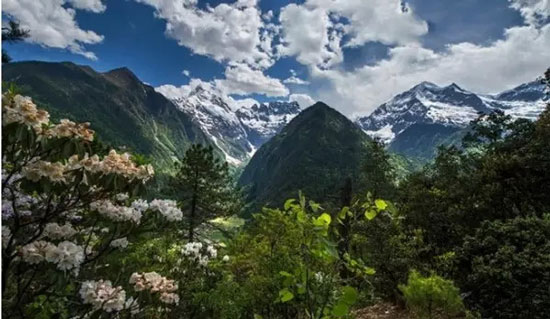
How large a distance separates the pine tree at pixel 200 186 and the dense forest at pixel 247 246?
5.82 ft

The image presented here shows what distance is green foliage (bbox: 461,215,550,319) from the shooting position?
23.2 feet

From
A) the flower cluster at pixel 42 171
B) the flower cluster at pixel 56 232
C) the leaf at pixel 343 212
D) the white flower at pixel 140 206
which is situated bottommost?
the flower cluster at pixel 56 232

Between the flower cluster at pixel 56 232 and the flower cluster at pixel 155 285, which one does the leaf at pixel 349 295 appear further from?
the flower cluster at pixel 56 232

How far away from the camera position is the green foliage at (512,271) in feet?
23.2

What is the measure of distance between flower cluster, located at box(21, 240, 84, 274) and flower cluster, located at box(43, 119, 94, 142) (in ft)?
2.15

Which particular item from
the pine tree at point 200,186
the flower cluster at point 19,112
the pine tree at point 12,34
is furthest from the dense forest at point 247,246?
the pine tree at point 12,34

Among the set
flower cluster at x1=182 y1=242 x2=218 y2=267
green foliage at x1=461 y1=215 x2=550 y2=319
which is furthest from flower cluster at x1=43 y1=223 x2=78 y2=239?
green foliage at x1=461 y1=215 x2=550 y2=319

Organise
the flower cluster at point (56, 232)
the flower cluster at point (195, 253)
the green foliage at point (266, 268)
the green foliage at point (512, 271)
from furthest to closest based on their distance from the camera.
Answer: the flower cluster at point (195, 253) < the green foliage at point (512, 271) < the green foliage at point (266, 268) < the flower cluster at point (56, 232)

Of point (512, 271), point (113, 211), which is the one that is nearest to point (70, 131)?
point (113, 211)

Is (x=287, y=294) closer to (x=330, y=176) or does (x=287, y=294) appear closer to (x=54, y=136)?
(x=54, y=136)

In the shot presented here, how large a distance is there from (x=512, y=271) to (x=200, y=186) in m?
20.0

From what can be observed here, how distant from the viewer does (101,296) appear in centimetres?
275

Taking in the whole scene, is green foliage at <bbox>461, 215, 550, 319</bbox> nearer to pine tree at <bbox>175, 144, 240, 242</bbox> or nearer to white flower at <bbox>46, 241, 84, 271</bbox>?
white flower at <bbox>46, 241, 84, 271</bbox>

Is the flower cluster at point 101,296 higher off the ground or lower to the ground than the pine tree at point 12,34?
lower
